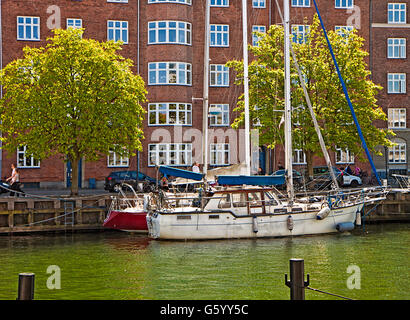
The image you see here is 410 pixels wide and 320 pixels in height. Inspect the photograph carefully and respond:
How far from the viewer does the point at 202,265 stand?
76.1 ft

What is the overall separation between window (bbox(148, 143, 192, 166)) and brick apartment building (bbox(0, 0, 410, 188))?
0.26 feet

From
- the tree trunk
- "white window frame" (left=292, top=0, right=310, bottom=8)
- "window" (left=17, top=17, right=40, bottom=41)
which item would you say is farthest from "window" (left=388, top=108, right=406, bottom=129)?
the tree trunk

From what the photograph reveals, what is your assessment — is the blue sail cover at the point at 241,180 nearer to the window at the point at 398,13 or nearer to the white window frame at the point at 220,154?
the white window frame at the point at 220,154

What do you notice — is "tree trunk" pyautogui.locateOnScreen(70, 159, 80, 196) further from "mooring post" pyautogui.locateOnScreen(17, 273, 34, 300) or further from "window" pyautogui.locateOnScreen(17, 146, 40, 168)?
"mooring post" pyautogui.locateOnScreen(17, 273, 34, 300)

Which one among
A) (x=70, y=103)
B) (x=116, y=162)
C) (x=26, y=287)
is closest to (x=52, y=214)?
(x=70, y=103)

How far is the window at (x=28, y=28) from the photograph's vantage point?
161 ft

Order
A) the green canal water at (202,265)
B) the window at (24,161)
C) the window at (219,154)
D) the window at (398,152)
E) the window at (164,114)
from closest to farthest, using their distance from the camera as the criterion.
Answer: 1. the green canal water at (202,265)
2. the window at (24,161)
3. the window at (164,114)
4. the window at (219,154)
5. the window at (398,152)

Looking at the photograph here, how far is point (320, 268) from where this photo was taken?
22531mm

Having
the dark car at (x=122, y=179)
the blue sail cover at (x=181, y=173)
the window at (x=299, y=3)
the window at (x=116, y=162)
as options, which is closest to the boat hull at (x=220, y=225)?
the blue sail cover at (x=181, y=173)

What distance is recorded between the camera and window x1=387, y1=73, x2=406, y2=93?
57.9m

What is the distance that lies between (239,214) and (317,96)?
15747mm

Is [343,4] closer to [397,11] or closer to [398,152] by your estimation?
[397,11]

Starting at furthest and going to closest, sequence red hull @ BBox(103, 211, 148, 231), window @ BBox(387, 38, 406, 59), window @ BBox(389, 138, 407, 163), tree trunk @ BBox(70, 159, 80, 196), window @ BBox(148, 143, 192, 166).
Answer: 1. window @ BBox(387, 38, 406, 59)
2. window @ BBox(389, 138, 407, 163)
3. window @ BBox(148, 143, 192, 166)
4. tree trunk @ BBox(70, 159, 80, 196)
5. red hull @ BBox(103, 211, 148, 231)
